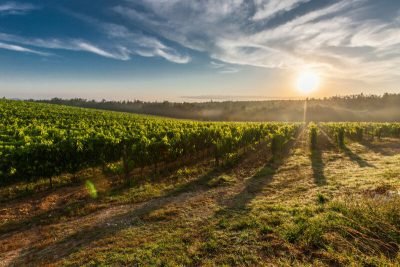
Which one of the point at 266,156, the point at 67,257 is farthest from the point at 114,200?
the point at 266,156

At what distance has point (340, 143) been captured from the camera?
26.6 metres

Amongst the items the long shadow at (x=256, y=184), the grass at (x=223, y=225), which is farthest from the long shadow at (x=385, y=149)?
the grass at (x=223, y=225)

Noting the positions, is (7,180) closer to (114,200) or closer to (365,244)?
(114,200)

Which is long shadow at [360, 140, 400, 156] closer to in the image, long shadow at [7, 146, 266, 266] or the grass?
the grass

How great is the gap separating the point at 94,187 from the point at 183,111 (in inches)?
3730

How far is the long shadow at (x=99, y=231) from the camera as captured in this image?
6637 millimetres

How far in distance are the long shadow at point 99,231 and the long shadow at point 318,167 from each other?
599 centimetres

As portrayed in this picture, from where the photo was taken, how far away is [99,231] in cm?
786

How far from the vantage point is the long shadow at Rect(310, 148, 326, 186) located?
12.7 m

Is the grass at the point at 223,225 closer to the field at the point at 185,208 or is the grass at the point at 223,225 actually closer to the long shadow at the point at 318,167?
the field at the point at 185,208

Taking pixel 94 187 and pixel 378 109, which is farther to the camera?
pixel 378 109

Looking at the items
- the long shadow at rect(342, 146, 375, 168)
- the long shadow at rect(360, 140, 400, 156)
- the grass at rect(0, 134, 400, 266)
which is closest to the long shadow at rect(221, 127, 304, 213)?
the grass at rect(0, 134, 400, 266)

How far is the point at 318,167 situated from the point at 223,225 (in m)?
11.0

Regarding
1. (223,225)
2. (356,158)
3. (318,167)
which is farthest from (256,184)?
(356,158)
